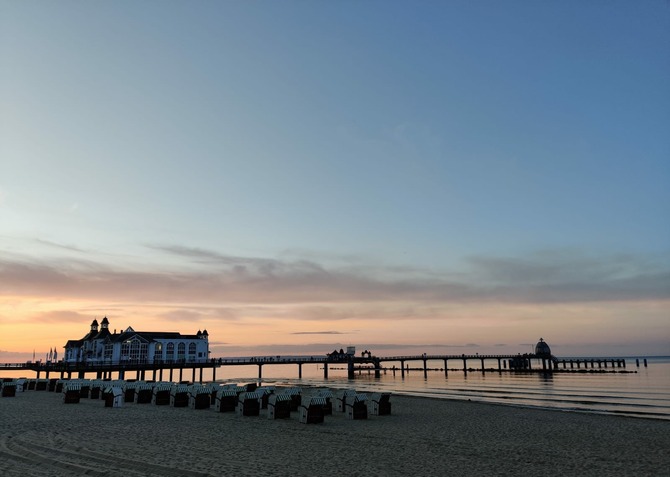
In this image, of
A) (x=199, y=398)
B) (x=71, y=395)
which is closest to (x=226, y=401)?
(x=199, y=398)

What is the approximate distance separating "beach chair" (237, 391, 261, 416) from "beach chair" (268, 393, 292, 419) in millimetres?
1334

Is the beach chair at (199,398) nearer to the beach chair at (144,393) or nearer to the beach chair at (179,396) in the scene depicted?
the beach chair at (179,396)

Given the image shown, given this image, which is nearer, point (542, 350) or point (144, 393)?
point (144, 393)

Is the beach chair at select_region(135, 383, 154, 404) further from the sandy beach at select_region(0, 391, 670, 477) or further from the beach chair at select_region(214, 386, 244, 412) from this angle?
the beach chair at select_region(214, 386, 244, 412)

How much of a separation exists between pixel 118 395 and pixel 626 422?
993 inches

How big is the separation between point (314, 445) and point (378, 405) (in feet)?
29.7

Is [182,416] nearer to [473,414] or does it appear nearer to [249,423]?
[249,423]

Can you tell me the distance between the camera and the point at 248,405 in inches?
858

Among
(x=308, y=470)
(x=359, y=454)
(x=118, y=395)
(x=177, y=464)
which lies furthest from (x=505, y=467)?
(x=118, y=395)

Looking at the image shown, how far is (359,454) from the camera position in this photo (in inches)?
→ 523

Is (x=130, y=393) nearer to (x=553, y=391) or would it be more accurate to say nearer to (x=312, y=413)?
(x=312, y=413)

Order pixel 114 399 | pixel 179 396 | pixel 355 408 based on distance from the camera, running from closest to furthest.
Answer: pixel 355 408, pixel 114 399, pixel 179 396

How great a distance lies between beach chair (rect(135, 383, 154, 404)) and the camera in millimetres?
27641

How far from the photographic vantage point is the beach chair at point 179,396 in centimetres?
2597
